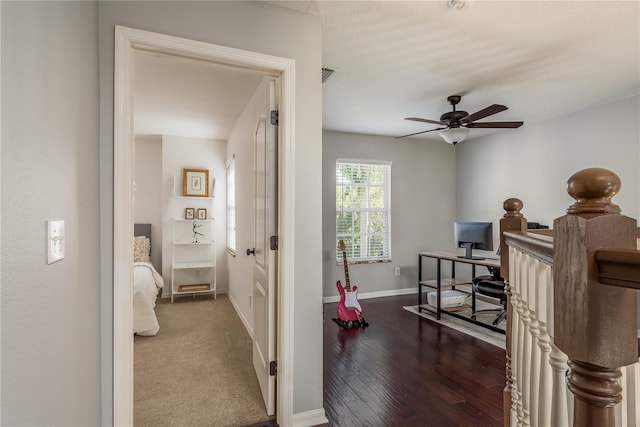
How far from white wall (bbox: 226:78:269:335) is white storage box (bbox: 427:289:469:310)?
7.65 ft

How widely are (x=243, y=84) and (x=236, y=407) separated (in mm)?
2681

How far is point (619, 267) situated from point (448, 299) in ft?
13.5

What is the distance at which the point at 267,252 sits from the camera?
6.79 feet

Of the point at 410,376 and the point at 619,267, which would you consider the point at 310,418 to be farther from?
the point at 619,267

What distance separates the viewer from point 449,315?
416cm

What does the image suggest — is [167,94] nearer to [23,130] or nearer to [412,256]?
[23,130]

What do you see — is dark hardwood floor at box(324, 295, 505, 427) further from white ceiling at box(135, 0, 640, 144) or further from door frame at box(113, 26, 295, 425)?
white ceiling at box(135, 0, 640, 144)

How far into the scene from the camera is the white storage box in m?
4.25

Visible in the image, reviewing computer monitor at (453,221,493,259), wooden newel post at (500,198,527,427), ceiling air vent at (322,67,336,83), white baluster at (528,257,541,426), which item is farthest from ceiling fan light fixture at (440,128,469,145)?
white baluster at (528,257,541,426)

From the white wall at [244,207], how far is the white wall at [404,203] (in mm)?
1270

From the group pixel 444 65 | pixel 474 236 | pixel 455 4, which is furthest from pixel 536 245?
pixel 474 236

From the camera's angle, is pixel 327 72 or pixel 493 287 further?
pixel 493 287

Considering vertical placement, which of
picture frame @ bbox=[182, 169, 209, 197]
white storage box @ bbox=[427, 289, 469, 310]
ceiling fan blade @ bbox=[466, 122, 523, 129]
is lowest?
white storage box @ bbox=[427, 289, 469, 310]

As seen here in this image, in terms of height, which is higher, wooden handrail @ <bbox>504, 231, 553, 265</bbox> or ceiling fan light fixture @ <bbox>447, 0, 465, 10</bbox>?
ceiling fan light fixture @ <bbox>447, 0, 465, 10</bbox>
